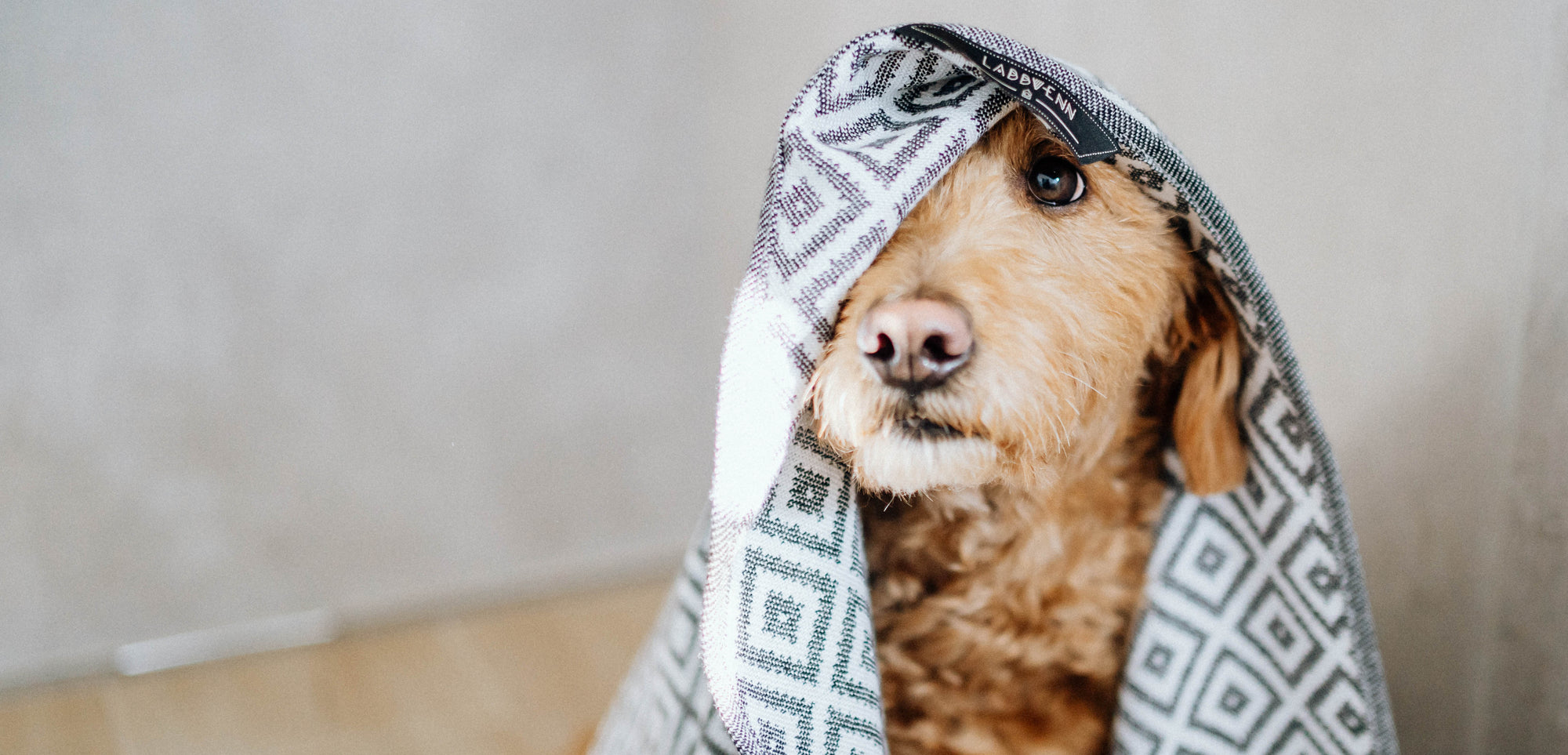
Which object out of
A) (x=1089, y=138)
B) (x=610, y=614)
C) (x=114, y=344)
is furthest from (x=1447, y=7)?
(x=114, y=344)

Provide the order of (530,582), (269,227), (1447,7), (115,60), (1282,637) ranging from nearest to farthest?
(1282,637)
(1447,7)
(115,60)
(269,227)
(530,582)

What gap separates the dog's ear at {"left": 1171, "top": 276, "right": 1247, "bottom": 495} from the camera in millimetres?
766

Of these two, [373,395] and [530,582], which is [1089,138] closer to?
[373,395]

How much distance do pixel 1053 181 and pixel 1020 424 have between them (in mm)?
202

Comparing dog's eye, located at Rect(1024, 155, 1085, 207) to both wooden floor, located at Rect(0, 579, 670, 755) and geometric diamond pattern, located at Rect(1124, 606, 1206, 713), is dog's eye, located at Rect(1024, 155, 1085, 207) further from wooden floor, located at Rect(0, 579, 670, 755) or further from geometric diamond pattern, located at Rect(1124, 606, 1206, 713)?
wooden floor, located at Rect(0, 579, 670, 755)

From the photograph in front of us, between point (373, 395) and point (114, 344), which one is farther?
point (373, 395)

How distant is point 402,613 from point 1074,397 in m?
1.51

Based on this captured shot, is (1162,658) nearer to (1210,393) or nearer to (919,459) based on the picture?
(1210,393)

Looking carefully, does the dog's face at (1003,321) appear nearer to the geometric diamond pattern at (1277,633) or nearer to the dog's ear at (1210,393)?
the dog's ear at (1210,393)

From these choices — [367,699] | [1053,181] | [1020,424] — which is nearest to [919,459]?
[1020,424]

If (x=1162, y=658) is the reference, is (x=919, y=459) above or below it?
above

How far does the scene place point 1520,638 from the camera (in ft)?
3.15

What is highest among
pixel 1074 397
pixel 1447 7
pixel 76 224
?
pixel 1447 7

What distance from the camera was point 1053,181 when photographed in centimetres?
70
